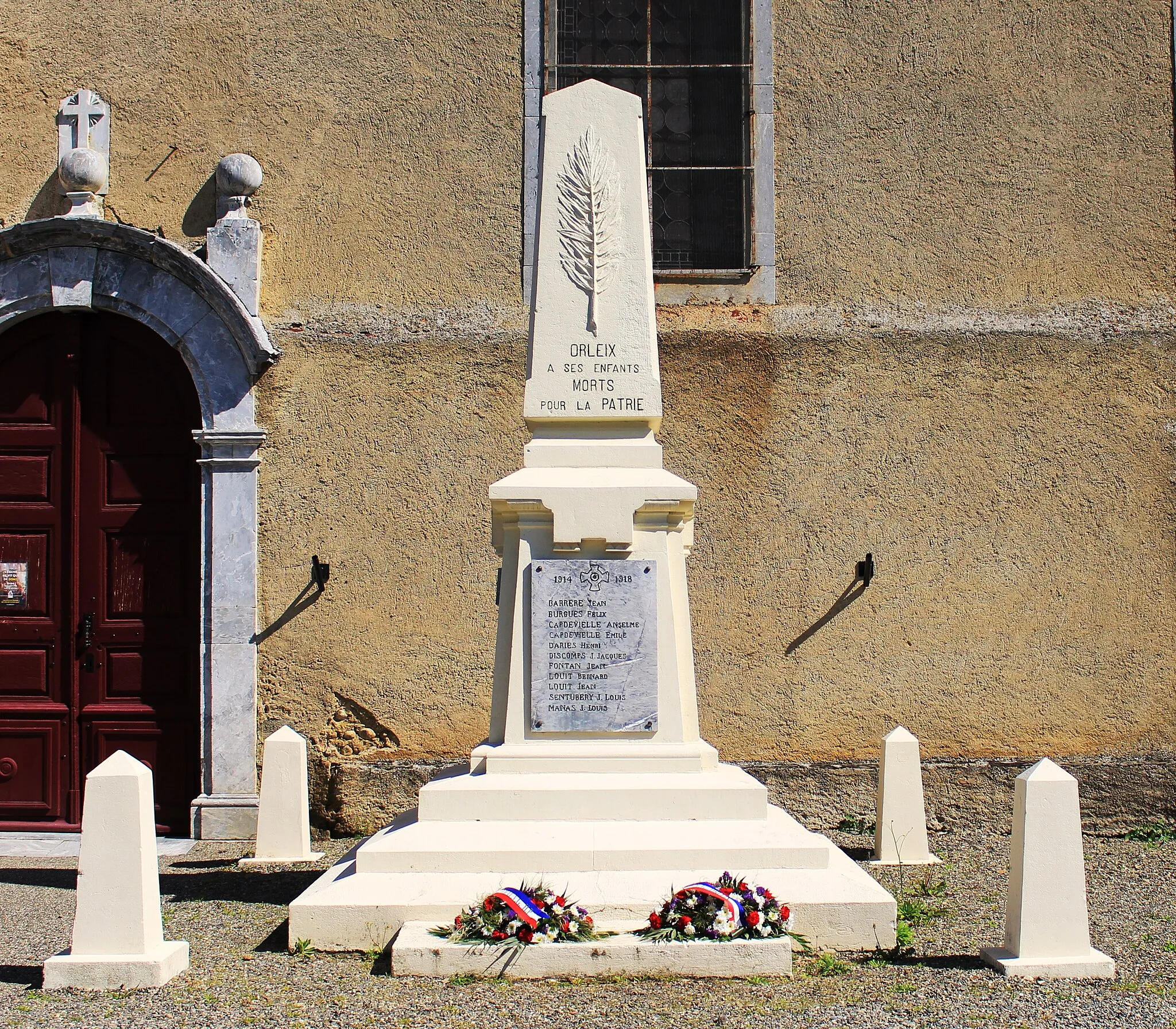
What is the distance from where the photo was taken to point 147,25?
24.2ft

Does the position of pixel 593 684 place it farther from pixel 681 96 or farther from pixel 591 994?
pixel 681 96

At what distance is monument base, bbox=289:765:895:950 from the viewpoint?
4.44m

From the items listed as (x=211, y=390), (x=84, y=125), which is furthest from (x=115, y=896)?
(x=84, y=125)

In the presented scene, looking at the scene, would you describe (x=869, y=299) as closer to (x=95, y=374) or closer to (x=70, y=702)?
(x=95, y=374)

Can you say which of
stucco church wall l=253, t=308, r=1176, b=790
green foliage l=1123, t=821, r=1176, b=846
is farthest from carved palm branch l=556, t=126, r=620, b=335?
green foliage l=1123, t=821, r=1176, b=846

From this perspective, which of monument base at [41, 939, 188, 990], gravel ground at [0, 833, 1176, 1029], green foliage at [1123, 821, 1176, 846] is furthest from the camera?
green foliage at [1123, 821, 1176, 846]

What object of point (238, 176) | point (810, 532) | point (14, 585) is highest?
point (238, 176)

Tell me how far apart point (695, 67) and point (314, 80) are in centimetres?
230

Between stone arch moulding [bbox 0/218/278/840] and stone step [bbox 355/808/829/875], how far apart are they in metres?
2.52

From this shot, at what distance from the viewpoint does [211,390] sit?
7188mm

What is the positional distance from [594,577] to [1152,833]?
13.6 feet

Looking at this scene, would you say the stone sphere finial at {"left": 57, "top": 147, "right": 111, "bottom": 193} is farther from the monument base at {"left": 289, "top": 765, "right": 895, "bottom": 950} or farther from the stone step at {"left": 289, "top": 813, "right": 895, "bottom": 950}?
the stone step at {"left": 289, "top": 813, "right": 895, "bottom": 950}

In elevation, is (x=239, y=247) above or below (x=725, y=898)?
above

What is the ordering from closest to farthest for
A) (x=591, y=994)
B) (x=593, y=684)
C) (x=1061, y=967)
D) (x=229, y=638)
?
(x=591, y=994)
(x=1061, y=967)
(x=593, y=684)
(x=229, y=638)
